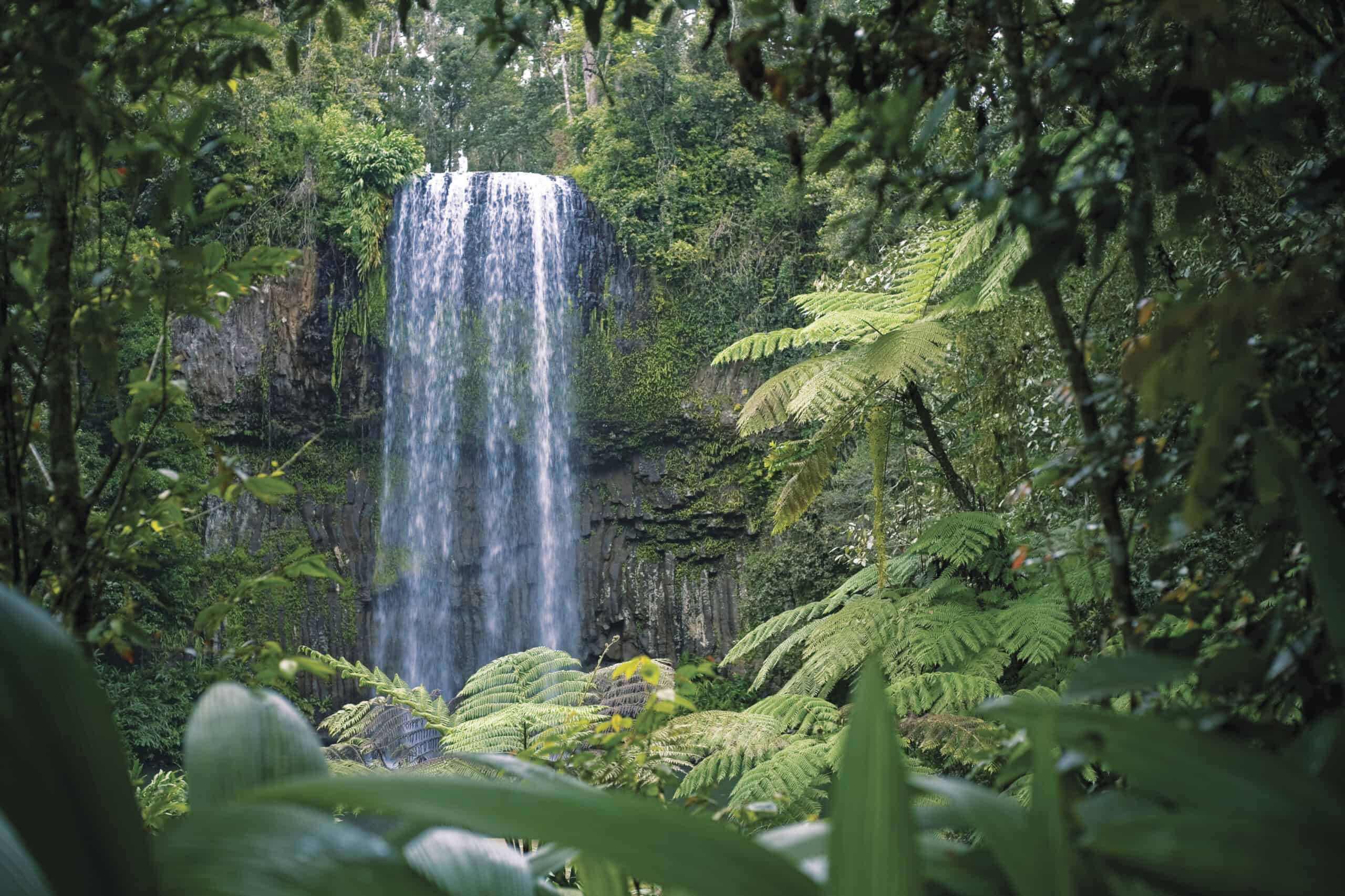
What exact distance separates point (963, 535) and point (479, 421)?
7.87m

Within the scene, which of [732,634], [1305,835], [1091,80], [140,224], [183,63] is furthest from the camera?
[732,634]

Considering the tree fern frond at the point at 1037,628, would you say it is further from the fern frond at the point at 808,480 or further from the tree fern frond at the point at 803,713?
the fern frond at the point at 808,480

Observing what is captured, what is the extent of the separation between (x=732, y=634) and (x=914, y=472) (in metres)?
5.24

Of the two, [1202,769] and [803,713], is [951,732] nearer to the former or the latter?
[803,713]

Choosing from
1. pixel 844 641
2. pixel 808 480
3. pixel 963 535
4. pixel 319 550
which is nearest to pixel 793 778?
pixel 844 641

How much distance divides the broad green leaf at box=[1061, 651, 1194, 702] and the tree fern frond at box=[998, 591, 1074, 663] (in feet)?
9.21

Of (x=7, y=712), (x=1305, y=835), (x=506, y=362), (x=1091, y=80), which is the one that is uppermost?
(x=506, y=362)

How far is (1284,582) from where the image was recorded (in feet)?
3.06

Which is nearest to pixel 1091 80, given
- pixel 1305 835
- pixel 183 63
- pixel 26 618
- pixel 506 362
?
pixel 1305 835

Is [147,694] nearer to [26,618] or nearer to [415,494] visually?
[415,494]

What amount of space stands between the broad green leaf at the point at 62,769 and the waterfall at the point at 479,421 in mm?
10208

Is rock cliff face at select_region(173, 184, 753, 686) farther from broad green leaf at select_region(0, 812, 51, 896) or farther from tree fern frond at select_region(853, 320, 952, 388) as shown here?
broad green leaf at select_region(0, 812, 51, 896)

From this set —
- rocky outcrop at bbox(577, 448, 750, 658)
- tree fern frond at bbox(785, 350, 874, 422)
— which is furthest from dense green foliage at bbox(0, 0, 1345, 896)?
rocky outcrop at bbox(577, 448, 750, 658)

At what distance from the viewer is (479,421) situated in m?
10.8
